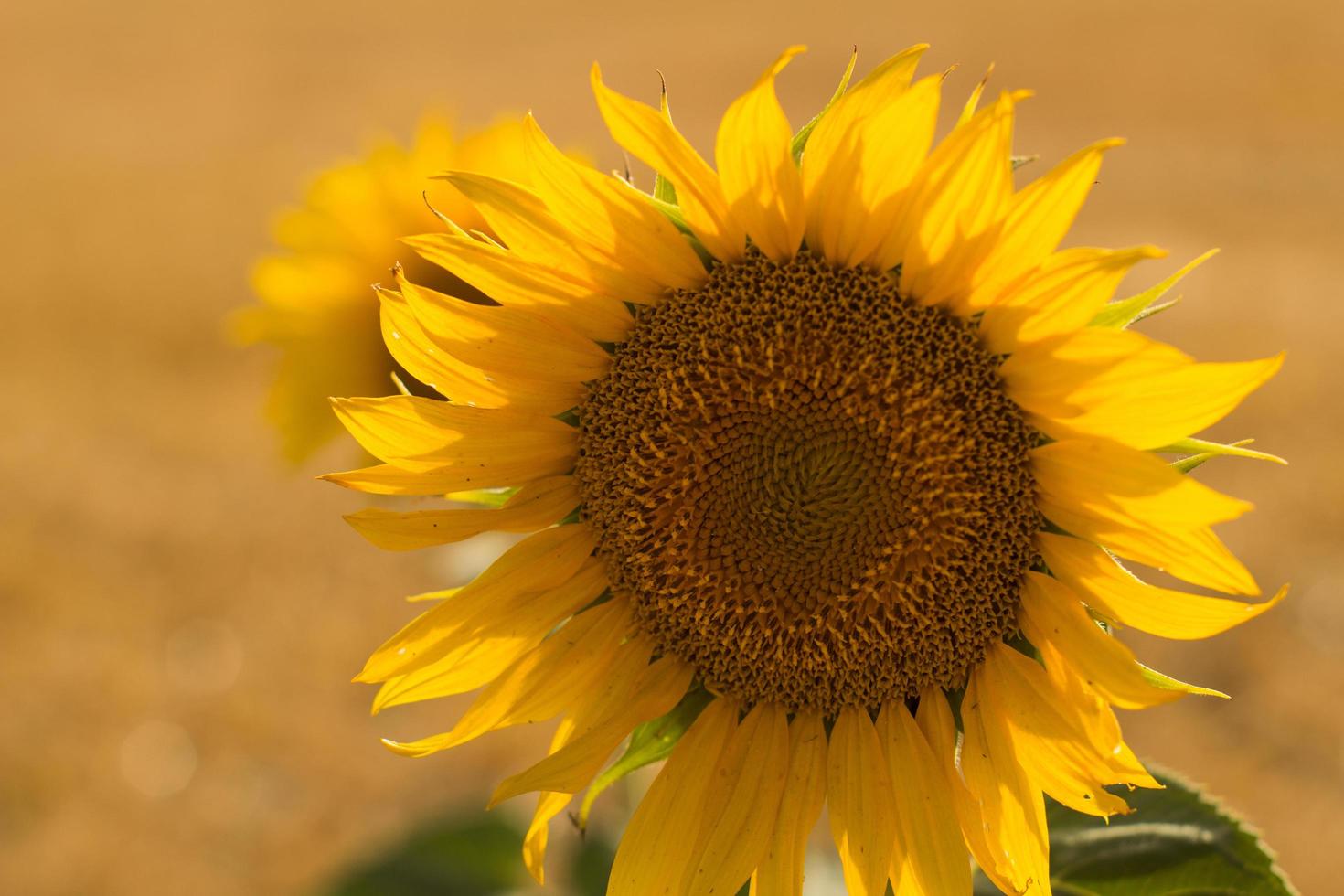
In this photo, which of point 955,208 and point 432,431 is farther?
point 432,431

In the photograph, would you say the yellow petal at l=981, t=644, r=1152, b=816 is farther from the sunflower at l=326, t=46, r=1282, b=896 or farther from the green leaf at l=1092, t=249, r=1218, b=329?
the green leaf at l=1092, t=249, r=1218, b=329

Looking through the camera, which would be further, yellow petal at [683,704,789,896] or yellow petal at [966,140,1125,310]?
yellow petal at [683,704,789,896]

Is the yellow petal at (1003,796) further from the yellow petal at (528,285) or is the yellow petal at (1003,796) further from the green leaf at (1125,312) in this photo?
the yellow petal at (528,285)

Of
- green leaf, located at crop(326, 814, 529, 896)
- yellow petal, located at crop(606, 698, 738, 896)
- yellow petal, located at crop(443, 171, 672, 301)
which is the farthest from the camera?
green leaf, located at crop(326, 814, 529, 896)

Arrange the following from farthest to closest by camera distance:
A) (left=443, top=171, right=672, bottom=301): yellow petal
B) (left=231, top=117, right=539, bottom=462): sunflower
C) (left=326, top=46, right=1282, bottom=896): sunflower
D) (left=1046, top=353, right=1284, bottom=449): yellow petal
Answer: (left=231, top=117, right=539, bottom=462): sunflower
(left=443, top=171, right=672, bottom=301): yellow petal
(left=326, top=46, right=1282, bottom=896): sunflower
(left=1046, top=353, right=1284, bottom=449): yellow petal

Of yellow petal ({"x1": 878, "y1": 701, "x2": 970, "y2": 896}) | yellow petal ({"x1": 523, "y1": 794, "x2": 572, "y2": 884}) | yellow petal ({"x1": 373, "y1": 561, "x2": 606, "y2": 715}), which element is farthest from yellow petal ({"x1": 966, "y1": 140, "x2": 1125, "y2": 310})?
yellow petal ({"x1": 523, "y1": 794, "x2": 572, "y2": 884})

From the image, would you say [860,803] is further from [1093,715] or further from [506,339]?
[506,339]

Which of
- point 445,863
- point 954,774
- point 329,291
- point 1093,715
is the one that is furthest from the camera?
point 445,863

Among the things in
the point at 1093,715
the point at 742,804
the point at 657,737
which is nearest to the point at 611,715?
the point at 657,737
